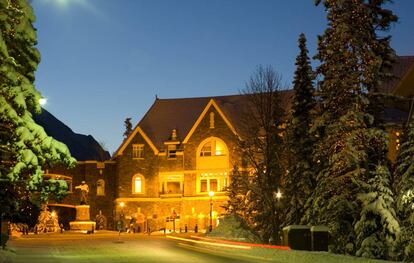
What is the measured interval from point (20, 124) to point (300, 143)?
2398cm

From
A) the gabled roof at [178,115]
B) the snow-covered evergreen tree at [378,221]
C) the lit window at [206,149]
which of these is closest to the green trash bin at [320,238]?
the snow-covered evergreen tree at [378,221]

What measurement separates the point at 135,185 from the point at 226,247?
39553 millimetres

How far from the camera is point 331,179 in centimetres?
2695

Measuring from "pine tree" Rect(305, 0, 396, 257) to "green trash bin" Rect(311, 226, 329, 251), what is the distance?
0.51m

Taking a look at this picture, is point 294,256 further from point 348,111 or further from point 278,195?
point 278,195

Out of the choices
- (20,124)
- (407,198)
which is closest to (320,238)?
(407,198)

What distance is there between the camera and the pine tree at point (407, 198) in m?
21.6

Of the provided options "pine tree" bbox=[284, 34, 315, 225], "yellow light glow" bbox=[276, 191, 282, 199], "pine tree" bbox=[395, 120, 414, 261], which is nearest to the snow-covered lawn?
"pine tree" bbox=[395, 120, 414, 261]

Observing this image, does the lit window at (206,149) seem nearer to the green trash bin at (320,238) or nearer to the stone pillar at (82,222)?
the stone pillar at (82,222)

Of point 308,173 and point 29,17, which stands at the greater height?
point 29,17

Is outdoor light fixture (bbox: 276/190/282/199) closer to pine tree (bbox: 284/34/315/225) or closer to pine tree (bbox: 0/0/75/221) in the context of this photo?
pine tree (bbox: 284/34/315/225)

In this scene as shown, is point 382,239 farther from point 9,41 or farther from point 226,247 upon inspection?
point 9,41

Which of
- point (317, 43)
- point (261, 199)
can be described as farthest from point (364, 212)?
point (261, 199)

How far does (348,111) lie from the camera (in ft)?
86.8
